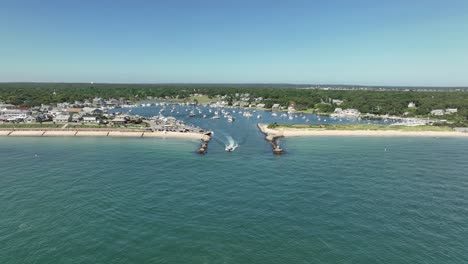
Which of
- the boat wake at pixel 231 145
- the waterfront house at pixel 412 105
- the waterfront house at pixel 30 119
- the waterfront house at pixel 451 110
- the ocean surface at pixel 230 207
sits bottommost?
the ocean surface at pixel 230 207

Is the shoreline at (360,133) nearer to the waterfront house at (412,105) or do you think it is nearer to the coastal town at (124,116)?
the coastal town at (124,116)

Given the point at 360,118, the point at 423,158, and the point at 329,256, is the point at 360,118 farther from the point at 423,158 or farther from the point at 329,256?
the point at 329,256

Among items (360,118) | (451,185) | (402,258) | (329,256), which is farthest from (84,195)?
(360,118)

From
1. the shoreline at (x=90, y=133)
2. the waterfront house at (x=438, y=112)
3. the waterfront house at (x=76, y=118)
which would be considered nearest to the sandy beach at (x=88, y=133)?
the shoreline at (x=90, y=133)

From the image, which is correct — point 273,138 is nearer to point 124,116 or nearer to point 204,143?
point 204,143

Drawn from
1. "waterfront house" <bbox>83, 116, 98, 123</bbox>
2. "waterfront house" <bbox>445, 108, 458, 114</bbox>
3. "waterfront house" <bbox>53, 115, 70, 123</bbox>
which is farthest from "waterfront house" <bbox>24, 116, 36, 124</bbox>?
"waterfront house" <bbox>445, 108, 458, 114</bbox>

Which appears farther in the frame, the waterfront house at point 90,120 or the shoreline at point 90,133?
the waterfront house at point 90,120

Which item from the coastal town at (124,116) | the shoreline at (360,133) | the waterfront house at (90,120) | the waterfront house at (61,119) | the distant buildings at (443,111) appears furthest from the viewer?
the distant buildings at (443,111)
